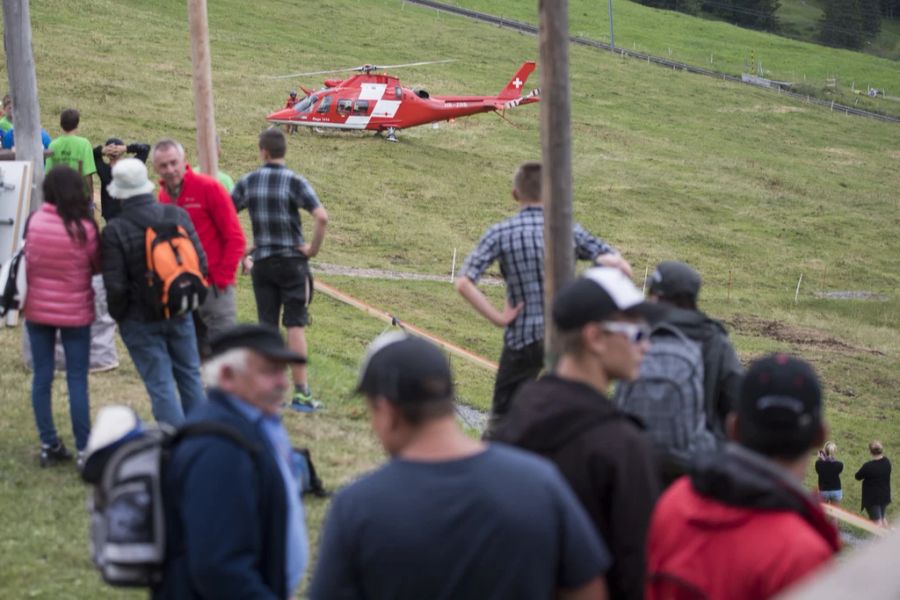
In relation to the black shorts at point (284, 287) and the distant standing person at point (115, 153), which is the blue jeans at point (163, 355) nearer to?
the black shorts at point (284, 287)

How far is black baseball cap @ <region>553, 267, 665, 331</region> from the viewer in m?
3.86

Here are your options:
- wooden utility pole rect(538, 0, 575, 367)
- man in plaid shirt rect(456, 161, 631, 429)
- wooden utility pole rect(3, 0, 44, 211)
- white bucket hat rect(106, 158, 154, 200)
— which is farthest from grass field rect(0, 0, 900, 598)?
wooden utility pole rect(538, 0, 575, 367)

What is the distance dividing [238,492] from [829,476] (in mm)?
12197

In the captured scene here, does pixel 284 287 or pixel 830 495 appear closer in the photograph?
pixel 284 287

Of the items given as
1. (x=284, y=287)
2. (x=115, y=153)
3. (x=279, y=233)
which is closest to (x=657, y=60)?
(x=115, y=153)

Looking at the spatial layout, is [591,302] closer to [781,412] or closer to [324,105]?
[781,412]

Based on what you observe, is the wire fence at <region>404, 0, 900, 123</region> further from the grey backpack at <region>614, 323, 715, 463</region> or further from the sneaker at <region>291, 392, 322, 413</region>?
the grey backpack at <region>614, 323, 715, 463</region>

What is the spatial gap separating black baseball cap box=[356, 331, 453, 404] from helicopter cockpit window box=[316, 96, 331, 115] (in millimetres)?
34509

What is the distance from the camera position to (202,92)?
35.0 feet

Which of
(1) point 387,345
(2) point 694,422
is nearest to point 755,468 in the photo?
(1) point 387,345

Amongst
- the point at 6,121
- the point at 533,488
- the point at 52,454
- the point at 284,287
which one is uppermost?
the point at 533,488

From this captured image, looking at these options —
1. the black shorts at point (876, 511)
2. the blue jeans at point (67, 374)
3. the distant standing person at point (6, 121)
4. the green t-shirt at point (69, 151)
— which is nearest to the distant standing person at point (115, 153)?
the green t-shirt at point (69, 151)

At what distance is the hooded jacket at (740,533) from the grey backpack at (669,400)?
1.62 meters

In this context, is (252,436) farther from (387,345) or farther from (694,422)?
(694,422)
